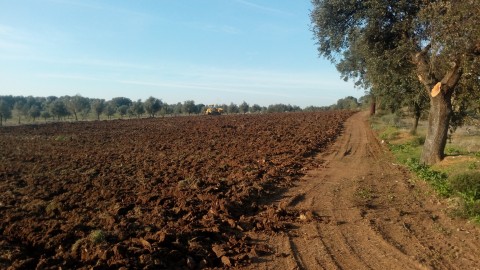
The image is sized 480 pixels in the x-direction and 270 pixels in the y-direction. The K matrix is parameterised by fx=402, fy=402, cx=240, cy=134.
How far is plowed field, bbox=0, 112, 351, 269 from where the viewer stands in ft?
22.8

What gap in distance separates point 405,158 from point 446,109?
3571 mm

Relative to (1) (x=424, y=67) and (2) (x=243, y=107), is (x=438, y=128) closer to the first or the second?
(1) (x=424, y=67)

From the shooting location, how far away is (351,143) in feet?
80.3

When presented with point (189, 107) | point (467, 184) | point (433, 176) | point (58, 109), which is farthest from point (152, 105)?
point (467, 184)

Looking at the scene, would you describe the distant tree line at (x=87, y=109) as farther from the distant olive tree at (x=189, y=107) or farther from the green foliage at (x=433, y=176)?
the green foliage at (x=433, y=176)

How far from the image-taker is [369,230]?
27.5 feet

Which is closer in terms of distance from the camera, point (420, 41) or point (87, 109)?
point (420, 41)

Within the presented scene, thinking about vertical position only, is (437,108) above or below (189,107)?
above

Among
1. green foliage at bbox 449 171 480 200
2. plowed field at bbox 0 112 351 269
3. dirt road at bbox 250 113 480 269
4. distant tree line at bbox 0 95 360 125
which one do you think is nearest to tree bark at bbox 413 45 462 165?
dirt road at bbox 250 113 480 269

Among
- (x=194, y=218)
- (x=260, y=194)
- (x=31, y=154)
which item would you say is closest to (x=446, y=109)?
(x=260, y=194)

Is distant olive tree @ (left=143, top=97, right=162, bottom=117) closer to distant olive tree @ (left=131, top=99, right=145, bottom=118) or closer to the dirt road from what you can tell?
distant olive tree @ (left=131, top=99, right=145, bottom=118)

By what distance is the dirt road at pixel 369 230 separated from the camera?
270 inches

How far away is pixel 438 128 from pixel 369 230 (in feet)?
27.3

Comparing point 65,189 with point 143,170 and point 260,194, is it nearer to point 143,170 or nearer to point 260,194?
point 143,170
